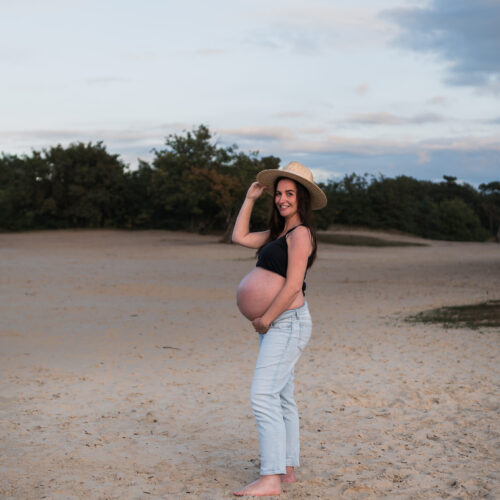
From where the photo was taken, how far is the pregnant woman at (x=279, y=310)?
12.7 ft

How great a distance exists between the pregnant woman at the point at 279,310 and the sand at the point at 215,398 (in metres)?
0.42

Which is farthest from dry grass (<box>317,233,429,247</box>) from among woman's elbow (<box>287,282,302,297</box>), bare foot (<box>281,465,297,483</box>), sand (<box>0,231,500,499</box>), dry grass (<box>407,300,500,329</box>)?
woman's elbow (<box>287,282,302,297</box>)

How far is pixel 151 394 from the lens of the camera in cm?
708

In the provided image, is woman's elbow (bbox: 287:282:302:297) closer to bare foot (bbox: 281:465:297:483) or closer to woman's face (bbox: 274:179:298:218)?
woman's face (bbox: 274:179:298:218)

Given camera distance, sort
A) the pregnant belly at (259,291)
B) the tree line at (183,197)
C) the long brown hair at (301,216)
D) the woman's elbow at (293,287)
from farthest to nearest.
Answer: the tree line at (183,197) → the long brown hair at (301,216) → the pregnant belly at (259,291) → the woman's elbow at (293,287)

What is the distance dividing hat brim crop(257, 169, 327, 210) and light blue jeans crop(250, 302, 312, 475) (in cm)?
67

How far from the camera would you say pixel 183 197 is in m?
39.9

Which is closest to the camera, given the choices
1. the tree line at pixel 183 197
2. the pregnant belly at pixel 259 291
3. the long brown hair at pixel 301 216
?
the pregnant belly at pixel 259 291

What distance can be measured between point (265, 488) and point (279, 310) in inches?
41.9

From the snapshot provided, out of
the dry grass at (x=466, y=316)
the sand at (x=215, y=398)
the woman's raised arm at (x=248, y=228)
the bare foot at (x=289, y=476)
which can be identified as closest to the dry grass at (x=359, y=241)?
the sand at (x=215, y=398)

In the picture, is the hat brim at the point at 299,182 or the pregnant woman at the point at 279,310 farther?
the hat brim at the point at 299,182

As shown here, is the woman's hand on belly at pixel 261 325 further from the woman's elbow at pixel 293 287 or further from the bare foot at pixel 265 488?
the bare foot at pixel 265 488

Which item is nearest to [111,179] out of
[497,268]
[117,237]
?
[117,237]

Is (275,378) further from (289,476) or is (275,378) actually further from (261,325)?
(289,476)
